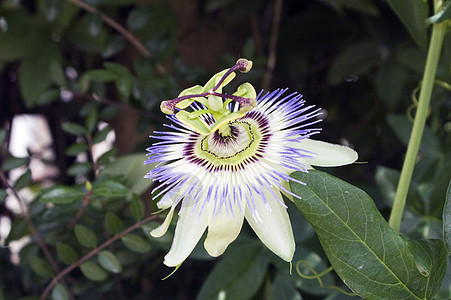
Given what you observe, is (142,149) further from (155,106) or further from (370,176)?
(370,176)

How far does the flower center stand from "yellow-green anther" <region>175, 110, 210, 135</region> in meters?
0.07

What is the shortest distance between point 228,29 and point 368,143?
49cm

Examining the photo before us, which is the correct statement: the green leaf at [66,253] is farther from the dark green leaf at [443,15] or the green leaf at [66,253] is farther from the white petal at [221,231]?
the dark green leaf at [443,15]

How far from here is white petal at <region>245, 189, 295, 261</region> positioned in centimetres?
55

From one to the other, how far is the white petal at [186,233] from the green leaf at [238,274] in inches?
12.1

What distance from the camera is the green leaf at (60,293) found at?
0.85 meters

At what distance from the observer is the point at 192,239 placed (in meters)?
0.55

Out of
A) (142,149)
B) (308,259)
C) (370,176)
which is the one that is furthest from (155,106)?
(370,176)

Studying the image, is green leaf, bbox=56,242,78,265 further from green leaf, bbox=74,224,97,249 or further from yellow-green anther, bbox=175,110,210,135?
yellow-green anther, bbox=175,110,210,135

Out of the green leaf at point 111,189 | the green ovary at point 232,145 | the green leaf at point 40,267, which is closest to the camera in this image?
the green ovary at point 232,145

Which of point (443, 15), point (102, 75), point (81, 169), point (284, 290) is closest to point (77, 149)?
point (81, 169)

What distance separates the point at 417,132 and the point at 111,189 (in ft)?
1.46

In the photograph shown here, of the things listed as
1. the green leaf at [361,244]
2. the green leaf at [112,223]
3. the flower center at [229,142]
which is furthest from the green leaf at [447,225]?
the green leaf at [112,223]

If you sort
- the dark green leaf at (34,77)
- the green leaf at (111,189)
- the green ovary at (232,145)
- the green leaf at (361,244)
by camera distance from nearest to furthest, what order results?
1. the green leaf at (361,244)
2. the green ovary at (232,145)
3. the green leaf at (111,189)
4. the dark green leaf at (34,77)
